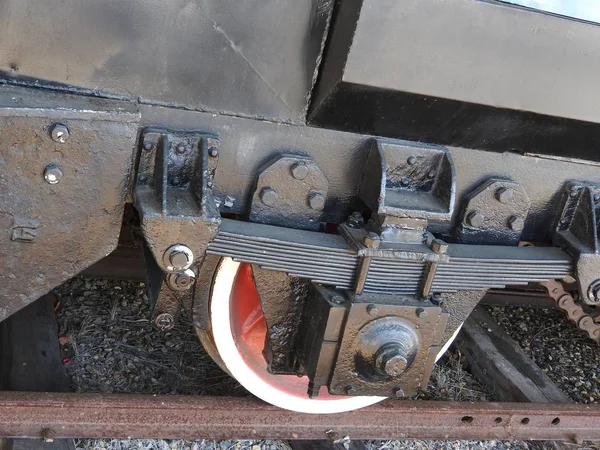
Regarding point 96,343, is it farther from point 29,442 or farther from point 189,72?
point 189,72

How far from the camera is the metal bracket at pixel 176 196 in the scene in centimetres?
179

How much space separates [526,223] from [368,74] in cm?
90

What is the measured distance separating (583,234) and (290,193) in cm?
103

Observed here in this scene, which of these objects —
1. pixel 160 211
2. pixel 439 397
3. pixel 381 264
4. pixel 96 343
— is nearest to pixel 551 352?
pixel 439 397

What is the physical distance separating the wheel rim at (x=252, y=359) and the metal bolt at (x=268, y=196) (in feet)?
1.12

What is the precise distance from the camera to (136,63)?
1.75 m

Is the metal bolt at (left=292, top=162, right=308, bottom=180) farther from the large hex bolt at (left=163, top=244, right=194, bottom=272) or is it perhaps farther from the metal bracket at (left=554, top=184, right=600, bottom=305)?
the metal bracket at (left=554, top=184, right=600, bottom=305)

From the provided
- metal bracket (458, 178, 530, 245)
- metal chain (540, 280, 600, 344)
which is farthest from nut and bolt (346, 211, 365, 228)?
metal chain (540, 280, 600, 344)

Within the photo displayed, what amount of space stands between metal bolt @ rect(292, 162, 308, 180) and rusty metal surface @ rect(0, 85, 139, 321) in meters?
0.47

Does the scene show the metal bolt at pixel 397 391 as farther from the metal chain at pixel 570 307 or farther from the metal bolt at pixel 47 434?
the metal bolt at pixel 47 434

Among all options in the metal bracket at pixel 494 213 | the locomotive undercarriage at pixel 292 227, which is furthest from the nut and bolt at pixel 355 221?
the metal bracket at pixel 494 213

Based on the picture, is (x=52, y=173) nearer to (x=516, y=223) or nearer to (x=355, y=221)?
(x=355, y=221)

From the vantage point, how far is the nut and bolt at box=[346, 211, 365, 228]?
2.14 metres

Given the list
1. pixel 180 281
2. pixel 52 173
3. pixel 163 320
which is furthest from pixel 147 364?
pixel 52 173
